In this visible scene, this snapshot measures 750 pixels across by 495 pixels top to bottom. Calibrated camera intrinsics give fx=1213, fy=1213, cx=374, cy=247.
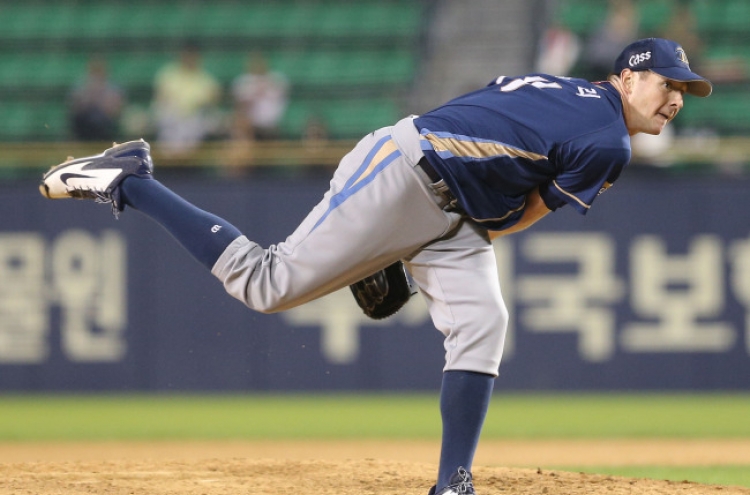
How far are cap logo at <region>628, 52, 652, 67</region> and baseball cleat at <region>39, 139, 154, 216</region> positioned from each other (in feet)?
6.04

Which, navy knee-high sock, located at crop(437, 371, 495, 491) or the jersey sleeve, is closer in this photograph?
the jersey sleeve

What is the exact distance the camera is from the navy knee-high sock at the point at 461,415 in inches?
168

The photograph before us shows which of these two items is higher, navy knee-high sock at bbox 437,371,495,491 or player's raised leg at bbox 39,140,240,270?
player's raised leg at bbox 39,140,240,270

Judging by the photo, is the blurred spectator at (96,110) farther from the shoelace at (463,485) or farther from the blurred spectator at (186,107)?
the shoelace at (463,485)

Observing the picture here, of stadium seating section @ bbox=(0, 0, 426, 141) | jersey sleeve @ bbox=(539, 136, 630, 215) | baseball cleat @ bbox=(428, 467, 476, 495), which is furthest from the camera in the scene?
stadium seating section @ bbox=(0, 0, 426, 141)

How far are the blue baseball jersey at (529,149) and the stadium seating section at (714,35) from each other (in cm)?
685

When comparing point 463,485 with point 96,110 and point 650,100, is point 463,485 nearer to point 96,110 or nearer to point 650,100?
point 650,100

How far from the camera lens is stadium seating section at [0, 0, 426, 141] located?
38.3 ft

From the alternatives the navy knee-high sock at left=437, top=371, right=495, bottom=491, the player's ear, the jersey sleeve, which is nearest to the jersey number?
the player's ear

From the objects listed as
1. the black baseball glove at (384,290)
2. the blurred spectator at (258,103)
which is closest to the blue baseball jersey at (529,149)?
the black baseball glove at (384,290)

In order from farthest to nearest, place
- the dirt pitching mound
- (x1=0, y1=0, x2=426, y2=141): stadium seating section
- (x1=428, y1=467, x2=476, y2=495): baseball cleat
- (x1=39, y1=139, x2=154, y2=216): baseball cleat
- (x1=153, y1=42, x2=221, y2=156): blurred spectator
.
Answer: (x1=0, y1=0, x2=426, y2=141): stadium seating section → (x1=153, y1=42, x2=221, y2=156): blurred spectator → the dirt pitching mound → (x1=39, y1=139, x2=154, y2=216): baseball cleat → (x1=428, y1=467, x2=476, y2=495): baseball cleat

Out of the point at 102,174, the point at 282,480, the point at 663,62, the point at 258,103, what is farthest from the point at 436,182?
the point at 258,103

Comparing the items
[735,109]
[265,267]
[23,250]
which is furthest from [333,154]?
[265,267]

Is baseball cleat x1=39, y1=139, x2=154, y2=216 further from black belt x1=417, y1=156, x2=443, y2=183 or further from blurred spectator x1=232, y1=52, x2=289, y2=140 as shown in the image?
blurred spectator x1=232, y1=52, x2=289, y2=140
